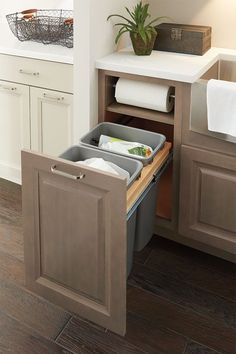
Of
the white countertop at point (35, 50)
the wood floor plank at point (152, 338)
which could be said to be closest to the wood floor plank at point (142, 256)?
the wood floor plank at point (152, 338)

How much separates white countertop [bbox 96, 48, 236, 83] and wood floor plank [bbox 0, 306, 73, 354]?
117cm

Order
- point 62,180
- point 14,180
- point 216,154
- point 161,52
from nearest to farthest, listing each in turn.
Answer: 1. point 62,180
2. point 216,154
3. point 161,52
4. point 14,180

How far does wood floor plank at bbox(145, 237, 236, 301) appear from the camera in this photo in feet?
6.81

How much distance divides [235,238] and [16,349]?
104 cm

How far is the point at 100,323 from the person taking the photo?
1771 mm

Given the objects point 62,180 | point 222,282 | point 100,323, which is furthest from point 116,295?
point 222,282

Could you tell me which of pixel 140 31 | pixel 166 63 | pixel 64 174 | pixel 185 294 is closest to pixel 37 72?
pixel 140 31

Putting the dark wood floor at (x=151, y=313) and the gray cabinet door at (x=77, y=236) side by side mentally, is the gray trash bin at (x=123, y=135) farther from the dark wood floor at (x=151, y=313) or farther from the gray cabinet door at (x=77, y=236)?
the dark wood floor at (x=151, y=313)

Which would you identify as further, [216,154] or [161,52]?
[161,52]

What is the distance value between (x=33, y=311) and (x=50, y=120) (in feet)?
3.49

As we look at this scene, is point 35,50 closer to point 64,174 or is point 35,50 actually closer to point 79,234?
point 64,174

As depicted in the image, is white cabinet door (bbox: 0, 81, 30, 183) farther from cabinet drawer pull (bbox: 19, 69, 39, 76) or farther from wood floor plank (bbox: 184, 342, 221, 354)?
wood floor plank (bbox: 184, 342, 221, 354)

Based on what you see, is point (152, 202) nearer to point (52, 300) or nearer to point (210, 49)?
point (52, 300)

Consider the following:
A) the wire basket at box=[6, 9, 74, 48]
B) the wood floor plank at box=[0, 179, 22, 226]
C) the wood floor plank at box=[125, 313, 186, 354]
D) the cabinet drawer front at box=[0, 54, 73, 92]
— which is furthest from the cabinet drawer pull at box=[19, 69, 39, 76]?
the wood floor plank at box=[125, 313, 186, 354]
